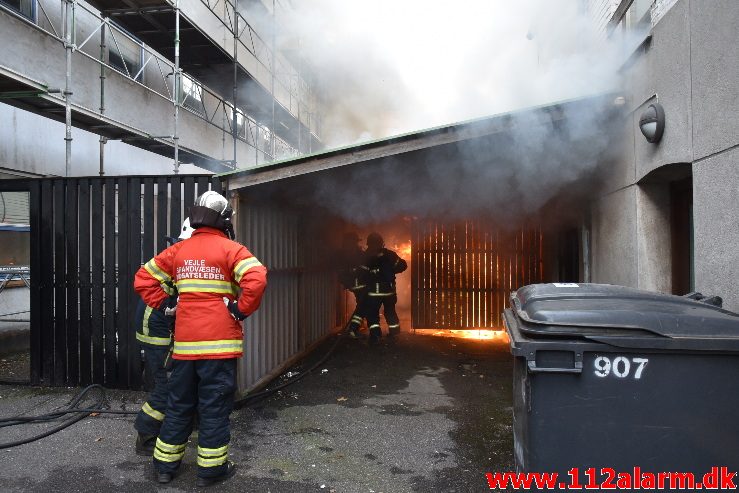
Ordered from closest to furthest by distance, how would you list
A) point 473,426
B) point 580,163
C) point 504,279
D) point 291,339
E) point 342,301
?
1. point 473,426
2. point 580,163
3. point 291,339
4. point 504,279
5. point 342,301

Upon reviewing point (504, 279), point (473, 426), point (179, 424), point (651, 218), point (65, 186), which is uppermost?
point (65, 186)

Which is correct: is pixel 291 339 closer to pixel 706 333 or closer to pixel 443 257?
pixel 443 257

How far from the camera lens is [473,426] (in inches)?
169

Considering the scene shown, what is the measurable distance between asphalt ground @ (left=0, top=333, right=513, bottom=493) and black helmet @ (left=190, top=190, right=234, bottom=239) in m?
1.77

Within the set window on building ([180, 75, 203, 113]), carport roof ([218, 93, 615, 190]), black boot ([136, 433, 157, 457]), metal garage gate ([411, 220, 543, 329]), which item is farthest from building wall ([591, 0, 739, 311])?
window on building ([180, 75, 203, 113])

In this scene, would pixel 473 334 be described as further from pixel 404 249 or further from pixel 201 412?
pixel 201 412

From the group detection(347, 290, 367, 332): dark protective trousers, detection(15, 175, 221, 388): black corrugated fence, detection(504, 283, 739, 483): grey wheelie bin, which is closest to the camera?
detection(504, 283, 739, 483): grey wheelie bin

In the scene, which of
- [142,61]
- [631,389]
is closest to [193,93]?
[142,61]

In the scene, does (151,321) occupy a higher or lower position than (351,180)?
lower

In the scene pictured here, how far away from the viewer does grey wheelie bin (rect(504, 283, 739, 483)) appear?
2.24 metres

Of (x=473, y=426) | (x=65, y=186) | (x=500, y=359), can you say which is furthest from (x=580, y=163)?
(x=65, y=186)

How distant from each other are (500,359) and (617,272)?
2299 millimetres

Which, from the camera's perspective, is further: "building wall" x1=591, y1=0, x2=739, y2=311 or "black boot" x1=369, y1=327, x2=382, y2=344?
"black boot" x1=369, y1=327, x2=382, y2=344

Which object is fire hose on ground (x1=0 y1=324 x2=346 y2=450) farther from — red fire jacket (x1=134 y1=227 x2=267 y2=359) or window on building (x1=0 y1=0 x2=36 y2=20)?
window on building (x1=0 y1=0 x2=36 y2=20)
